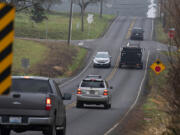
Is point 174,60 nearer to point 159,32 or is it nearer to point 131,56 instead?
point 131,56

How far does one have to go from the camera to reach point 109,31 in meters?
102

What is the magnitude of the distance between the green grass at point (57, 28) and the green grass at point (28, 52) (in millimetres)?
6327

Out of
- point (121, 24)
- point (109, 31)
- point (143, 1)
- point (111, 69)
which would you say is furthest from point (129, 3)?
point (111, 69)

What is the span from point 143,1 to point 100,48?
76.3 meters

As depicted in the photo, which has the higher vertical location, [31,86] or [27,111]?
[31,86]

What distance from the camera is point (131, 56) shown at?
202 ft

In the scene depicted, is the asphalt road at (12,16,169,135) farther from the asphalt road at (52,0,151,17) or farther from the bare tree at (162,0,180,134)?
the asphalt road at (52,0,151,17)

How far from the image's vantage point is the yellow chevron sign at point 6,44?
688cm

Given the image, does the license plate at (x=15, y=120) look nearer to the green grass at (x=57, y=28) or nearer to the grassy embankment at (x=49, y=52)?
the grassy embankment at (x=49, y=52)

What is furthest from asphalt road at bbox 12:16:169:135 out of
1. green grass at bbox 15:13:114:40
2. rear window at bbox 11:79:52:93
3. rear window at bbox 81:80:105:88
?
rear window at bbox 11:79:52:93

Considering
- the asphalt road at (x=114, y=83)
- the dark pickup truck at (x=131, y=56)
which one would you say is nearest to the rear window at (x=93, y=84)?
the asphalt road at (x=114, y=83)

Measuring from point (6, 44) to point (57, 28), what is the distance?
88688mm

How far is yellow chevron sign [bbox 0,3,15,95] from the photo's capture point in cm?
688

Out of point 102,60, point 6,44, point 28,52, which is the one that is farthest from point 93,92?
point 102,60
